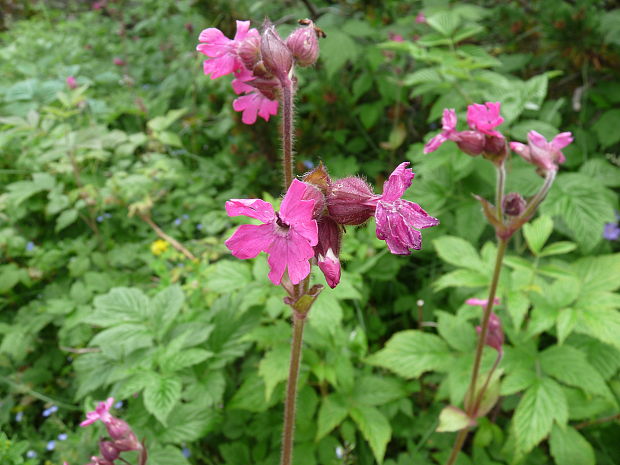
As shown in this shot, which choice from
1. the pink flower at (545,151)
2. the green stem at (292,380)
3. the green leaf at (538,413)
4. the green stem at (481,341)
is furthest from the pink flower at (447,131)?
the green leaf at (538,413)

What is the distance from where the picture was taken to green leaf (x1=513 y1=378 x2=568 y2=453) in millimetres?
1563

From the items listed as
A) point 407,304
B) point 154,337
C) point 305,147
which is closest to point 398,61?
point 305,147

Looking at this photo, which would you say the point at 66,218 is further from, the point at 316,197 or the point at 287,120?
the point at 316,197

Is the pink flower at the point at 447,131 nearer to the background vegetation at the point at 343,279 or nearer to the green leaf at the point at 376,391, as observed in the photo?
the background vegetation at the point at 343,279

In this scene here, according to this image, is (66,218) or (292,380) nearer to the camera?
(292,380)

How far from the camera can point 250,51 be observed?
1197mm

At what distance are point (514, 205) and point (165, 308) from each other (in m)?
1.35

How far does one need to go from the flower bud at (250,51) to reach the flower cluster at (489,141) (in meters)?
0.61

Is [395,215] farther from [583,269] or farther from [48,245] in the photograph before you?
[48,245]

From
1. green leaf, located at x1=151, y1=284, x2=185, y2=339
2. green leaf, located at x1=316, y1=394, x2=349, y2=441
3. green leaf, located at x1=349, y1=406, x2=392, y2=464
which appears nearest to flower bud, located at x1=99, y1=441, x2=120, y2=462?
green leaf, located at x1=151, y1=284, x2=185, y2=339

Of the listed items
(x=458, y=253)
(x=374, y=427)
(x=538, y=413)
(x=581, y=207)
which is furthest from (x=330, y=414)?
(x=581, y=207)

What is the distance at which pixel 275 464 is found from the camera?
183 cm

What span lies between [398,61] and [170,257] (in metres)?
2.07

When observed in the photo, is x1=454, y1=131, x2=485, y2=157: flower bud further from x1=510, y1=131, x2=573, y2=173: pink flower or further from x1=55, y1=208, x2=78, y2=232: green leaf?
x1=55, y1=208, x2=78, y2=232: green leaf
